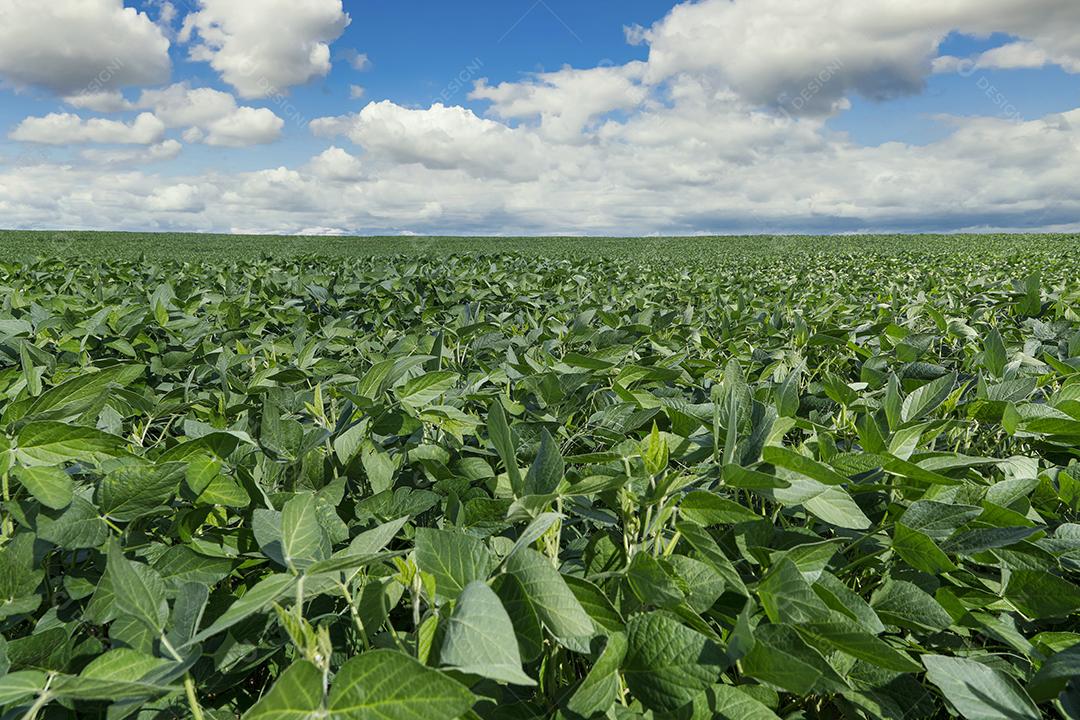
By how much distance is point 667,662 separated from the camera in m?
0.83

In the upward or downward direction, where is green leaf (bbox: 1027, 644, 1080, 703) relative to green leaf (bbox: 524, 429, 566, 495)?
downward

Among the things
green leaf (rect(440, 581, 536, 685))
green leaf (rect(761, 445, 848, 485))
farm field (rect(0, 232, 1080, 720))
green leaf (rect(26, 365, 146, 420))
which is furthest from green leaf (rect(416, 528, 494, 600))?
green leaf (rect(26, 365, 146, 420))

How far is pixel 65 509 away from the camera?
117 cm

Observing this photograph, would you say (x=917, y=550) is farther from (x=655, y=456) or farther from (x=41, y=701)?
(x=41, y=701)

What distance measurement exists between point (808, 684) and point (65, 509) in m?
1.24

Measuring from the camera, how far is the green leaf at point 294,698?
59cm

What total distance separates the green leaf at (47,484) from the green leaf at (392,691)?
732 millimetres

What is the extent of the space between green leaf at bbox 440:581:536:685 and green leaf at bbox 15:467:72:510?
2.61 ft

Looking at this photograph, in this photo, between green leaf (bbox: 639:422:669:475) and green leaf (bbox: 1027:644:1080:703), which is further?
green leaf (bbox: 639:422:669:475)

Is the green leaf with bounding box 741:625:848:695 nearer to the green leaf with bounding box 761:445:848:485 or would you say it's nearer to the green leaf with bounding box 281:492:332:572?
the green leaf with bounding box 761:445:848:485

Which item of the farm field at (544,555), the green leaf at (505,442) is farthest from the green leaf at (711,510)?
the green leaf at (505,442)

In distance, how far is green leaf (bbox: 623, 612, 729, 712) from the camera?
0.81 m

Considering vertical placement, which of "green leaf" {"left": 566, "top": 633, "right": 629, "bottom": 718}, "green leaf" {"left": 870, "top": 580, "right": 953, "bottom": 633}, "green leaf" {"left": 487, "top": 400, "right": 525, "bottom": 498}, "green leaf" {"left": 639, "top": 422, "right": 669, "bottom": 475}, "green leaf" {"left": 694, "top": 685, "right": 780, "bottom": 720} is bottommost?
"green leaf" {"left": 694, "top": 685, "right": 780, "bottom": 720}

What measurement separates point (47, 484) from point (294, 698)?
75 cm
